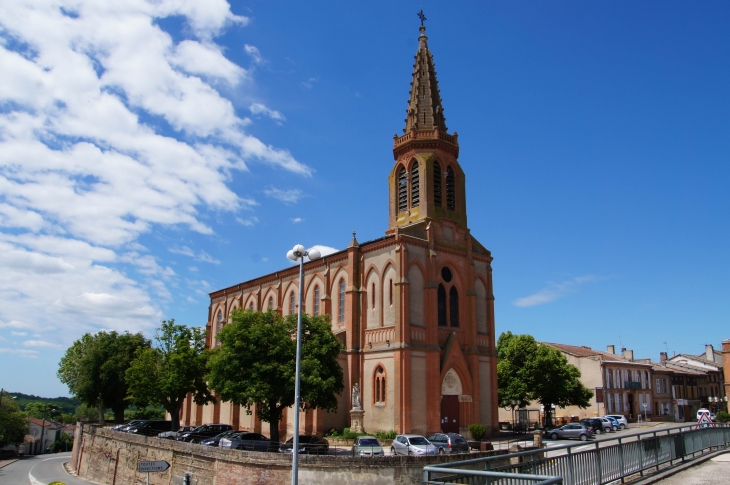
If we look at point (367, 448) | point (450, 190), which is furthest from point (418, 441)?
point (450, 190)

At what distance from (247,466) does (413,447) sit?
9310 millimetres

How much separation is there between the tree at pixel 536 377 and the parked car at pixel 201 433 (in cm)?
2764

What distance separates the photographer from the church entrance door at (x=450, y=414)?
4262cm

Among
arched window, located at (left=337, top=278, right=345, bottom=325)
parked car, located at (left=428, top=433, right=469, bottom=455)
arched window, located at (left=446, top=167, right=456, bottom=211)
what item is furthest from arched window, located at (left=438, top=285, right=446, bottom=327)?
parked car, located at (left=428, top=433, right=469, bottom=455)

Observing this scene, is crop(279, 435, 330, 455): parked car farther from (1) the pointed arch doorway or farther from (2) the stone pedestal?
(1) the pointed arch doorway

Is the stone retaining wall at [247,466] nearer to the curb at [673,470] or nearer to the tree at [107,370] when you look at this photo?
the curb at [673,470]

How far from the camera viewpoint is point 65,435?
108562 millimetres

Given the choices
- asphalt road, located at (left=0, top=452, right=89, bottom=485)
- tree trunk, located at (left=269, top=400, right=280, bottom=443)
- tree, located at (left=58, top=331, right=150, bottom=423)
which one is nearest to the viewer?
tree trunk, located at (left=269, top=400, right=280, bottom=443)

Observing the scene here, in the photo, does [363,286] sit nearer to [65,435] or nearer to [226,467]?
[226,467]

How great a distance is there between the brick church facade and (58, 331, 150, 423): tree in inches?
592

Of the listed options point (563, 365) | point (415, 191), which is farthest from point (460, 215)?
point (563, 365)

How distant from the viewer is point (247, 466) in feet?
92.9

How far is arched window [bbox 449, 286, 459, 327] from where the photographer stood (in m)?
45.6

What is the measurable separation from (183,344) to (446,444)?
2501cm
